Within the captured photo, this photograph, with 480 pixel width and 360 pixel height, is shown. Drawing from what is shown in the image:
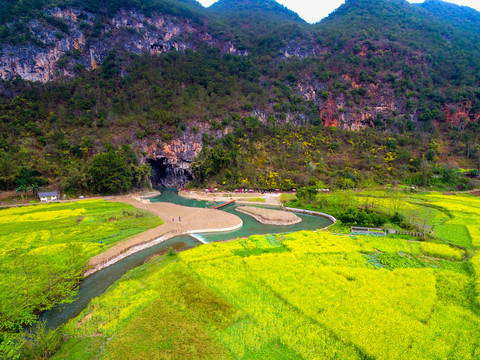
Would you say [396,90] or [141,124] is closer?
[141,124]

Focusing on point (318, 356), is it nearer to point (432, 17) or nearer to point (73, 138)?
point (73, 138)

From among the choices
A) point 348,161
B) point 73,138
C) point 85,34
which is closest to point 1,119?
point 73,138

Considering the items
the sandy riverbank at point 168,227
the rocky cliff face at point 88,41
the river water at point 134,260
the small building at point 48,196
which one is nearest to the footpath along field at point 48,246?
the river water at point 134,260

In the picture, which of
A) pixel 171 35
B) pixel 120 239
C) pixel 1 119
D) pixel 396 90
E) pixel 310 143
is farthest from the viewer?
pixel 171 35

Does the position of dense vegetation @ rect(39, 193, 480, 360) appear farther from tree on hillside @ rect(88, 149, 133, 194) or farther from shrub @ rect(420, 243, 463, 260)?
tree on hillside @ rect(88, 149, 133, 194)

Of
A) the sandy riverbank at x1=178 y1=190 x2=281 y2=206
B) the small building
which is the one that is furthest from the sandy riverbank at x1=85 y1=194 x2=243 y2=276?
the small building

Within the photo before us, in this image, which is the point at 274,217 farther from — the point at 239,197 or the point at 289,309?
the point at 289,309
